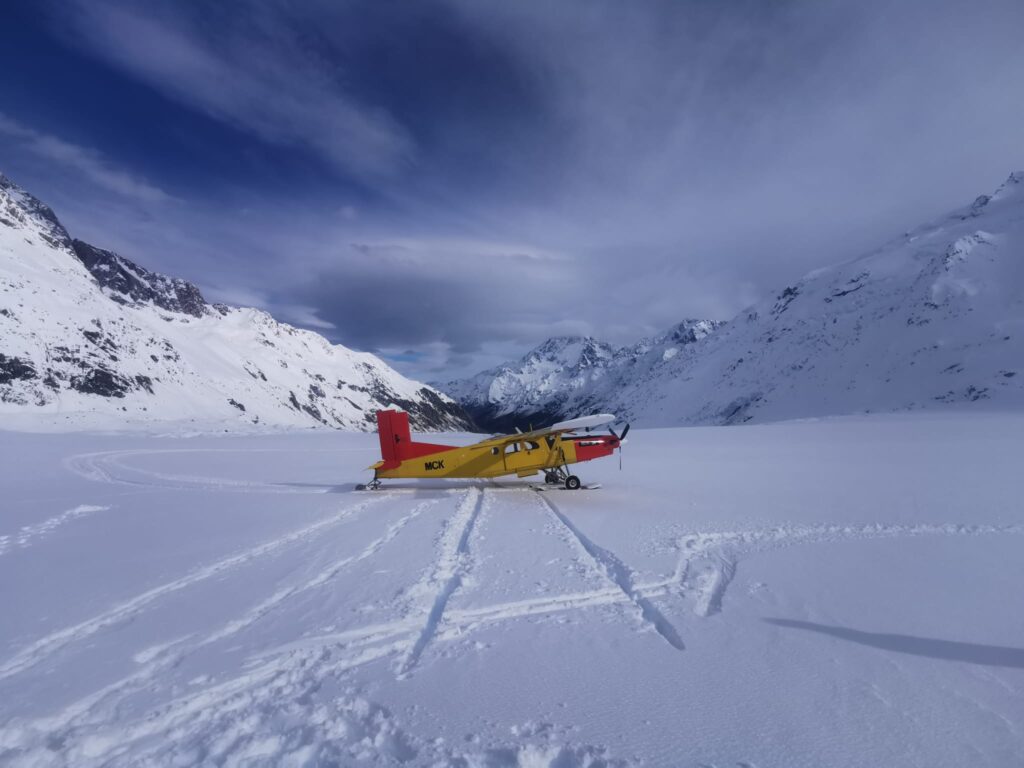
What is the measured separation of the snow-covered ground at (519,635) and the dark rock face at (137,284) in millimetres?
173305

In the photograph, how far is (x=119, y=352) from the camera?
82000 mm

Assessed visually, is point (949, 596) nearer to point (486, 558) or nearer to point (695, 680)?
point (695, 680)

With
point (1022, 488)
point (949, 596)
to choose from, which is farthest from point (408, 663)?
point (1022, 488)

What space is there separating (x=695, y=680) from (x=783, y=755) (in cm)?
96

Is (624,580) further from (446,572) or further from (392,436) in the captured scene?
(392,436)

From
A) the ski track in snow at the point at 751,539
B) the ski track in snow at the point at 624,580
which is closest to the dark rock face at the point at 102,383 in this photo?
the ski track in snow at the point at 624,580

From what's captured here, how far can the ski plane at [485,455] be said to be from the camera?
14.9m

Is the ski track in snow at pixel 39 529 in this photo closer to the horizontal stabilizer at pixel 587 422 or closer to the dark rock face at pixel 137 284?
the horizontal stabilizer at pixel 587 422

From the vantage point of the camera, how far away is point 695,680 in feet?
13.9

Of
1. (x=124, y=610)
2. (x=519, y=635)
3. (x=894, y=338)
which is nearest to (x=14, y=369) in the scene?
(x=124, y=610)

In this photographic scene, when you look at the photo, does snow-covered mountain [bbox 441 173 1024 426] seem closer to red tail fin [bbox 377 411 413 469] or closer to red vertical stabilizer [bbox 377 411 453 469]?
red vertical stabilizer [bbox 377 411 453 469]

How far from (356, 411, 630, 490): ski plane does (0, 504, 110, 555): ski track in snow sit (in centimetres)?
664

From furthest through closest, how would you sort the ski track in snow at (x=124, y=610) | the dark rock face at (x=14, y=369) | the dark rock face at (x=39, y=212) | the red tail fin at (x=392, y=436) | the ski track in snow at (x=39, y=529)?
the dark rock face at (x=39, y=212)
the dark rock face at (x=14, y=369)
the red tail fin at (x=392, y=436)
the ski track in snow at (x=39, y=529)
the ski track in snow at (x=124, y=610)

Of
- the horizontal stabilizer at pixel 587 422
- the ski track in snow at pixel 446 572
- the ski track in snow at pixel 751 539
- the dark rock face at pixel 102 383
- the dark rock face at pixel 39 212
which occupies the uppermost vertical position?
the dark rock face at pixel 39 212
